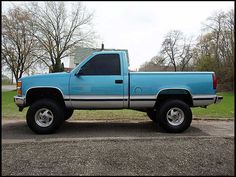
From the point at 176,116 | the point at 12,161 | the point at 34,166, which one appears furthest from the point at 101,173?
the point at 176,116

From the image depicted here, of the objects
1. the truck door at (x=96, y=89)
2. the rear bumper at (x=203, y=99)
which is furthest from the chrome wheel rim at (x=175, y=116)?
the truck door at (x=96, y=89)

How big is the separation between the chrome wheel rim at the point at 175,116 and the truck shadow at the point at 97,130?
298 mm

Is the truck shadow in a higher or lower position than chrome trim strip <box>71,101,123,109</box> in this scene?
lower

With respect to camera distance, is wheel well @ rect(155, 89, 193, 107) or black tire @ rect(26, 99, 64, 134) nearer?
black tire @ rect(26, 99, 64, 134)

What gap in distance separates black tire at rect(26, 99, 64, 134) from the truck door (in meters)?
0.46

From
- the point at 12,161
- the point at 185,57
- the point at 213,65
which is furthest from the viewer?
the point at 185,57

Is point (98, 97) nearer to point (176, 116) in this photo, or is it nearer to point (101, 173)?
point (176, 116)

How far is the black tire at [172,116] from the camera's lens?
630 centimetres

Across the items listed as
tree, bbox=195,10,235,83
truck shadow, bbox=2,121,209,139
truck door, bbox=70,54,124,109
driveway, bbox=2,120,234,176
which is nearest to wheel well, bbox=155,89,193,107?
truck shadow, bbox=2,121,209,139

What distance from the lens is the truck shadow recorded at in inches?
238

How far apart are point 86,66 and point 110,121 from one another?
2.38 meters

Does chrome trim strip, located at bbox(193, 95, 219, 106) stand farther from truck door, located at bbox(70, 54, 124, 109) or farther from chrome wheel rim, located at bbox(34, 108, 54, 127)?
chrome wheel rim, located at bbox(34, 108, 54, 127)

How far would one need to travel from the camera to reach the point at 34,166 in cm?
364

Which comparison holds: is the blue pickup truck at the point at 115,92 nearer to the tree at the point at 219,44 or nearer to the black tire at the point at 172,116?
the black tire at the point at 172,116
